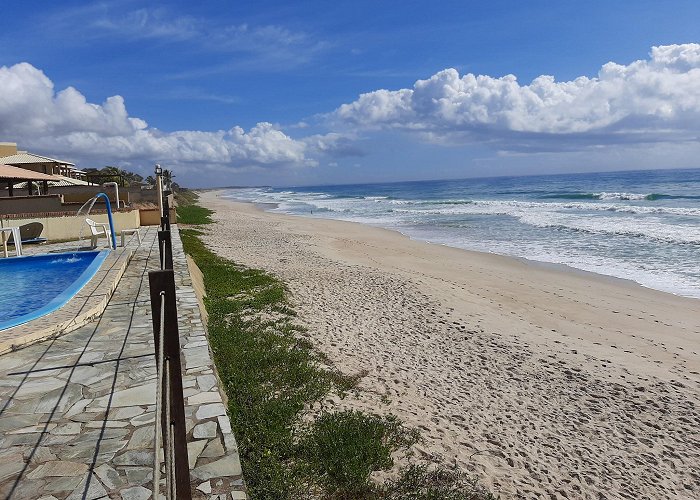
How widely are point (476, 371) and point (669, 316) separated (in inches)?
230

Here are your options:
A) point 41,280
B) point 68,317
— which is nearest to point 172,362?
point 68,317

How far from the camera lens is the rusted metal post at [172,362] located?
2.27 meters

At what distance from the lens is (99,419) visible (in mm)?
3773

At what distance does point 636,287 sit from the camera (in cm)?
1238

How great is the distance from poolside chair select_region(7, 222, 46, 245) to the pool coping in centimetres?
716

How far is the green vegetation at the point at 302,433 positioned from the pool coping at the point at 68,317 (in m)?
1.66

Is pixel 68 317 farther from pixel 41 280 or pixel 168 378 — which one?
pixel 41 280

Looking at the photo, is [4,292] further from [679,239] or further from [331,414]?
[679,239]

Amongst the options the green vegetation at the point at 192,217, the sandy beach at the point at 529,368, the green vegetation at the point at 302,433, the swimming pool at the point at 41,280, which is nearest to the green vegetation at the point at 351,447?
the green vegetation at the point at 302,433

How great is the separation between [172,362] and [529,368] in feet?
19.1

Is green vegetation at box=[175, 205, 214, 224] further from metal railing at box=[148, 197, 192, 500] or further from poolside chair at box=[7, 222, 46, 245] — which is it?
metal railing at box=[148, 197, 192, 500]

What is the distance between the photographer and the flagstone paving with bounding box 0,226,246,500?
3049 mm

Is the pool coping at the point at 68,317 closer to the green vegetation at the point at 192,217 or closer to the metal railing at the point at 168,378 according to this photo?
the metal railing at the point at 168,378

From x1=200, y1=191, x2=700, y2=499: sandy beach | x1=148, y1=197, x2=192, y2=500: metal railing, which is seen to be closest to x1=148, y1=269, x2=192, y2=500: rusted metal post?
x1=148, y1=197, x2=192, y2=500: metal railing
